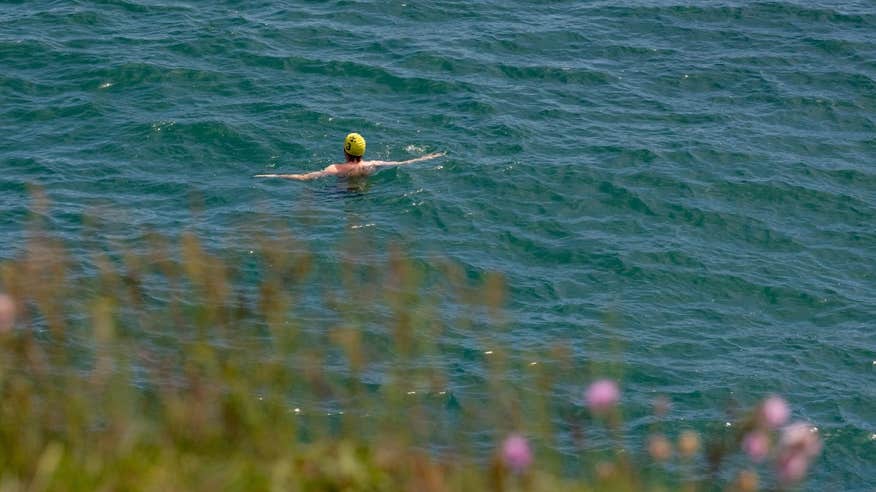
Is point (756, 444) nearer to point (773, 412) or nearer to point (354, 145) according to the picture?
point (773, 412)

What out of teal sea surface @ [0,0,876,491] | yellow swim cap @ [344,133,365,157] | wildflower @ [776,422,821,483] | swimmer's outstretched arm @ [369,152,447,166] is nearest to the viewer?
wildflower @ [776,422,821,483]

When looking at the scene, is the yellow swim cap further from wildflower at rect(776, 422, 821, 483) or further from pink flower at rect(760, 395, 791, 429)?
wildflower at rect(776, 422, 821, 483)

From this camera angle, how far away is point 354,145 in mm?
15727

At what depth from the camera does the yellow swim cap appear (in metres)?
15.7

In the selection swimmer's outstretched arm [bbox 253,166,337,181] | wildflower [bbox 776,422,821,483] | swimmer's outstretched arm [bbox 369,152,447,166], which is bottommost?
swimmer's outstretched arm [bbox 253,166,337,181]

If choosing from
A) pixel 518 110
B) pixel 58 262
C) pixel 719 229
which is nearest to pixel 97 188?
pixel 518 110

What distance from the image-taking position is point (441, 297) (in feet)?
41.9

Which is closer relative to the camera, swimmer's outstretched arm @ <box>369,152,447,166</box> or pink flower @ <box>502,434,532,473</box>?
pink flower @ <box>502,434,532,473</box>

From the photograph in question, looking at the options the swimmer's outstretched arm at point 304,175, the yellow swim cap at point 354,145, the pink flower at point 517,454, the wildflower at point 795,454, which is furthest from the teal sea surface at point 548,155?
the wildflower at point 795,454

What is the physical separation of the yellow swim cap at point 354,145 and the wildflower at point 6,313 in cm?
1197

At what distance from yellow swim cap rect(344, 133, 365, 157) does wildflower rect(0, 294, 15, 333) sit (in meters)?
12.0

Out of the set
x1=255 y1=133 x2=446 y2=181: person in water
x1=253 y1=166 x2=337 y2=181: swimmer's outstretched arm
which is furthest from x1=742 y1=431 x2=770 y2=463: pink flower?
x1=253 y1=166 x2=337 y2=181: swimmer's outstretched arm

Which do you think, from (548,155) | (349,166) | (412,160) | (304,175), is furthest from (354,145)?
(548,155)

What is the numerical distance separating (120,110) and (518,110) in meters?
5.88
